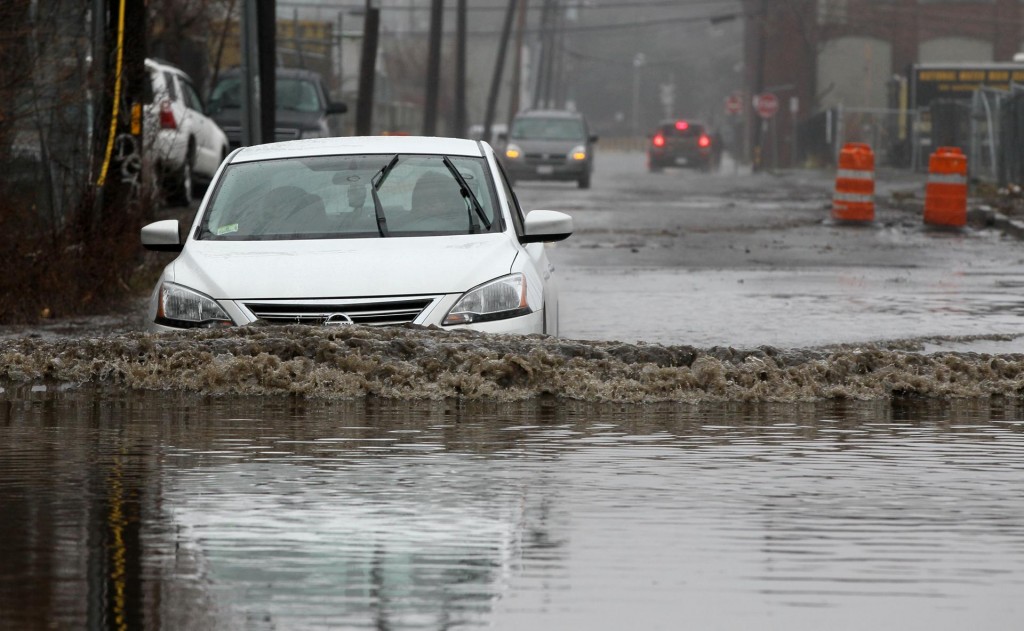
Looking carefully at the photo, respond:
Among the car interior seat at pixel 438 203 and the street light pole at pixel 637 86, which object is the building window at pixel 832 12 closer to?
the car interior seat at pixel 438 203

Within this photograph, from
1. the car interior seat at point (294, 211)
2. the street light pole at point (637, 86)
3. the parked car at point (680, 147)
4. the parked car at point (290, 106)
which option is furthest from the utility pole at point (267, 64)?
the street light pole at point (637, 86)

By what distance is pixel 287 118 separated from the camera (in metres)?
31.5

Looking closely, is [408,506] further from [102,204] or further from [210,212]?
[102,204]

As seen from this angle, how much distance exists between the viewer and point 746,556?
5457mm

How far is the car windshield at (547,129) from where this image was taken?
45.6 metres

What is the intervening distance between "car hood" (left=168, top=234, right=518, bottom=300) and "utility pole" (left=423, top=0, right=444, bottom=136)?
1522 inches

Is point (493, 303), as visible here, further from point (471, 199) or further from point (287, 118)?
point (287, 118)

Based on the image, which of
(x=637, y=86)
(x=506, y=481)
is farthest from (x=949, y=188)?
(x=637, y=86)

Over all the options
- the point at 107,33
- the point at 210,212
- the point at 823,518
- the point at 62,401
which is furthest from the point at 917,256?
the point at 823,518

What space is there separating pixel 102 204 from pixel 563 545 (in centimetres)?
1022

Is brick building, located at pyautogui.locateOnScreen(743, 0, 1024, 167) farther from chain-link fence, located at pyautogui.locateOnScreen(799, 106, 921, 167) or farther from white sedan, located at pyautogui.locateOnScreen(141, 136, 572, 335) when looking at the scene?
white sedan, located at pyautogui.locateOnScreen(141, 136, 572, 335)

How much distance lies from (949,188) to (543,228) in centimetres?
1712

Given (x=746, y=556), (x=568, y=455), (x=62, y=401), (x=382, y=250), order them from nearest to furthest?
(x=746, y=556) → (x=568, y=455) → (x=62, y=401) → (x=382, y=250)

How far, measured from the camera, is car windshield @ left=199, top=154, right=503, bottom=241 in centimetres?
1029
